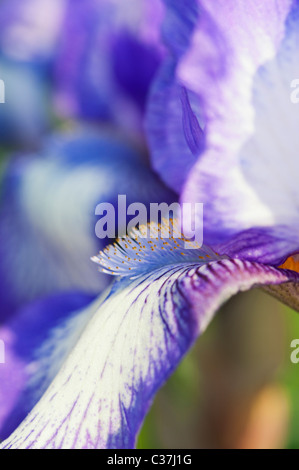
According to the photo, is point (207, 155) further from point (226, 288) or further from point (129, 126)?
point (129, 126)

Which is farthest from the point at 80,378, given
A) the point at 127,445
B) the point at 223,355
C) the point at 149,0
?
the point at 149,0

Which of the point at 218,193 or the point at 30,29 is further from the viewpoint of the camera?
the point at 30,29

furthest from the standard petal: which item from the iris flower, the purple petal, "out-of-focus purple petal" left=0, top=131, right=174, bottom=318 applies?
the purple petal

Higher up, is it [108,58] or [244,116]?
[108,58]

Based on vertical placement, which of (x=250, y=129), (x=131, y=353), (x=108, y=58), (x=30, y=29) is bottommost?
(x=131, y=353)

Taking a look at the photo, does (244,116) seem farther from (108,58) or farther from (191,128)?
(108,58)

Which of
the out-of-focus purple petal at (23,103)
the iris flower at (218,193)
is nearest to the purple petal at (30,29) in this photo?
the out-of-focus purple petal at (23,103)

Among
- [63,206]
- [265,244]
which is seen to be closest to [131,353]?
[265,244]
